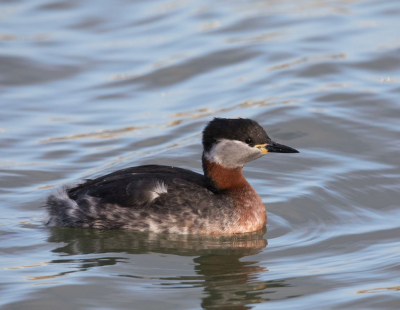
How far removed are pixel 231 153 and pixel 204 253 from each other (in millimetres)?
1325

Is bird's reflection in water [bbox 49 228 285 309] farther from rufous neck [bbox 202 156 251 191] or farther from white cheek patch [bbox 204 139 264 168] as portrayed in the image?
white cheek patch [bbox 204 139 264 168]

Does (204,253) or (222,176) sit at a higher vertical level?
(222,176)

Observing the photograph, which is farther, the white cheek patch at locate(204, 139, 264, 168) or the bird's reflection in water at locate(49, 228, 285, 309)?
the white cheek patch at locate(204, 139, 264, 168)

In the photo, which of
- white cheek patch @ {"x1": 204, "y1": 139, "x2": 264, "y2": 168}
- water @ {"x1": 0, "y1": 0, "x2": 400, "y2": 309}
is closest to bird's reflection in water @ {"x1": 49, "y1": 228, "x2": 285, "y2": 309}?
water @ {"x1": 0, "y1": 0, "x2": 400, "y2": 309}

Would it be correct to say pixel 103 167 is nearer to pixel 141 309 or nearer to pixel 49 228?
pixel 49 228

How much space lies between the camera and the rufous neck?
9.30m

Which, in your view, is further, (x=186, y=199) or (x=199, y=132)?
(x=199, y=132)

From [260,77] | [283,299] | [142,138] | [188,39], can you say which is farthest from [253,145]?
[188,39]

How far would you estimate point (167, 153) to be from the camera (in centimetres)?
1174

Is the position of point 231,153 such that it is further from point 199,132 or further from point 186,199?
point 199,132

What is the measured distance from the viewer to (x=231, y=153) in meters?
9.20

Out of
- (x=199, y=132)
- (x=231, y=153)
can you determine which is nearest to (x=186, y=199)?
(x=231, y=153)

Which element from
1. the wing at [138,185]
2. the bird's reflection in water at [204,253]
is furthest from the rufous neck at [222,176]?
the bird's reflection in water at [204,253]

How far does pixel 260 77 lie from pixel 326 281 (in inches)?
305
